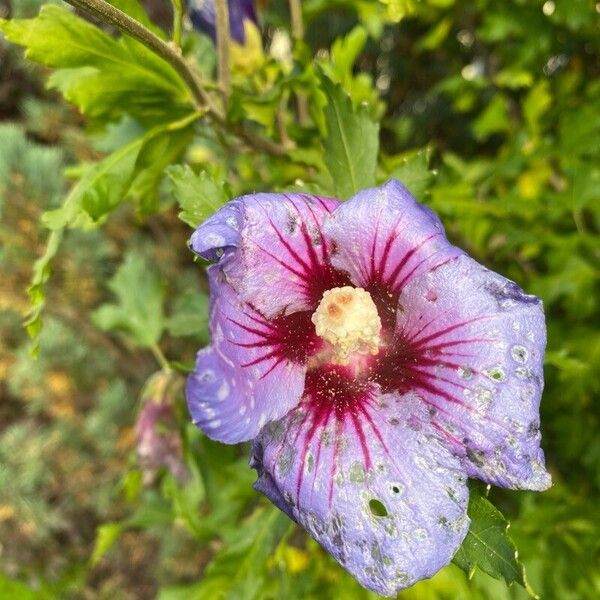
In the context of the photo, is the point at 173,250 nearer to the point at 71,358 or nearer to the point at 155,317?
the point at 71,358

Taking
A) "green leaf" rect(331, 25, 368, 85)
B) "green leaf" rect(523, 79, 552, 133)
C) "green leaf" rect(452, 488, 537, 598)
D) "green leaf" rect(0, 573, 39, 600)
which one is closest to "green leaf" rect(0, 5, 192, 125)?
"green leaf" rect(331, 25, 368, 85)

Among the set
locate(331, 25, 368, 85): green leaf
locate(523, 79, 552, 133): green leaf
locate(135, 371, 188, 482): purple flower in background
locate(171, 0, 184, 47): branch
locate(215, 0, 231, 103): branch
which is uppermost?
locate(171, 0, 184, 47): branch

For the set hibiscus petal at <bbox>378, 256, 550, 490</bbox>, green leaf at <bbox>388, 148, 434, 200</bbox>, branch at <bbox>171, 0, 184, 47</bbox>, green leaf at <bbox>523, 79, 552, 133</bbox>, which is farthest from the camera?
green leaf at <bbox>523, 79, 552, 133</bbox>

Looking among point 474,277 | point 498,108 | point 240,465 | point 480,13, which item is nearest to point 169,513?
point 240,465

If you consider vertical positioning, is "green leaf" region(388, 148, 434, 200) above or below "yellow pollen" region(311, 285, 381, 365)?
above

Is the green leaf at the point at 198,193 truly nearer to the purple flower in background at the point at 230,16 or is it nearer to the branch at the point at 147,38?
the branch at the point at 147,38

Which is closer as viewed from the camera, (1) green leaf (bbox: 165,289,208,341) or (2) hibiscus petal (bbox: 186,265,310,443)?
(2) hibiscus petal (bbox: 186,265,310,443)

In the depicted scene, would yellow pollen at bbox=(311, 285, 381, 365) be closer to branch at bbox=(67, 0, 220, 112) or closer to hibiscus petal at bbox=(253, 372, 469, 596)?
hibiscus petal at bbox=(253, 372, 469, 596)

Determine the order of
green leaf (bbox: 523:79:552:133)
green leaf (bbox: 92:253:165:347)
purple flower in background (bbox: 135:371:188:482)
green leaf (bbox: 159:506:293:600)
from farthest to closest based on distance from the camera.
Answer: green leaf (bbox: 523:79:552:133)
green leaf (bbox: 92:253:165:347)
purple flower in background (bbox: 135:371:188:482)
green leaf (bbox: 159:506:293:600)
